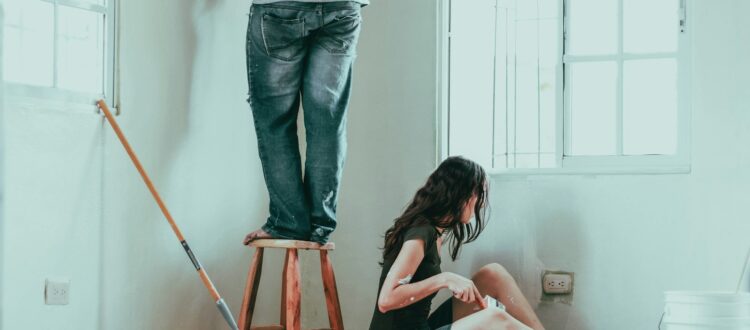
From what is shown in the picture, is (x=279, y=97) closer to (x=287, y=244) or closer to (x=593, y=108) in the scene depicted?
(x=287, y=244)

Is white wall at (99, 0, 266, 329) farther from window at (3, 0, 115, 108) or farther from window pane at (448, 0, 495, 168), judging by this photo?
window pane at (448, 0, 495, 168)

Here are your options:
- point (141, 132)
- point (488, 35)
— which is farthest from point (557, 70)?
point (141, 132)

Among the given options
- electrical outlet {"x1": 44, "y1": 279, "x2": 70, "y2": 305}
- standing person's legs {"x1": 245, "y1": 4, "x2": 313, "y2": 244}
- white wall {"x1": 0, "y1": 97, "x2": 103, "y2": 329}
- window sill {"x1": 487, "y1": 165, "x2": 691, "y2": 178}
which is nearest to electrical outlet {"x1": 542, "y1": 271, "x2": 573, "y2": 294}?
window sill {"x1": 487, "y1": 165, "x2": 691, "y2": 178}

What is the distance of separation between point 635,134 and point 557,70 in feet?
1.35

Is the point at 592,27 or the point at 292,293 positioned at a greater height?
the point at 592,27

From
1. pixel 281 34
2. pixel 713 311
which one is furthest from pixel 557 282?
pixel 281 34

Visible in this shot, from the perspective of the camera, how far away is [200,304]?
3400mm

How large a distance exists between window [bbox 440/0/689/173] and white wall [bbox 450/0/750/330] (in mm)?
111

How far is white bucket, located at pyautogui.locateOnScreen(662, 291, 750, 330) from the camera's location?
279 centimetres

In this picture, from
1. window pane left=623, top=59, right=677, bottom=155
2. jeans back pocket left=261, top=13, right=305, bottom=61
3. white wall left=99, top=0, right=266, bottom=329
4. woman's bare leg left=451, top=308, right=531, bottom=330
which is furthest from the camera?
window pane left=623, top=59, right=677, bottom=155

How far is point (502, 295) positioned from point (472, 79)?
968mm

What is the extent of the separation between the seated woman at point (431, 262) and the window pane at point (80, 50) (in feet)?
3.71

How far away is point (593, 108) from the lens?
12.0ft

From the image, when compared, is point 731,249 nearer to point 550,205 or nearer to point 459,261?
point 550,205
